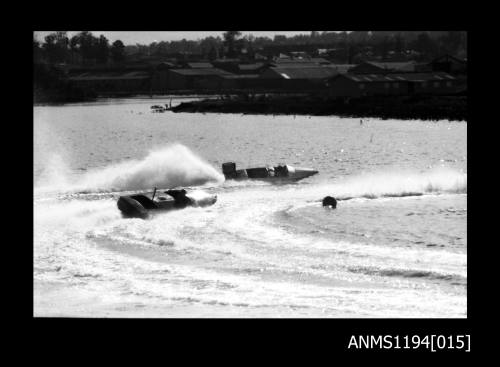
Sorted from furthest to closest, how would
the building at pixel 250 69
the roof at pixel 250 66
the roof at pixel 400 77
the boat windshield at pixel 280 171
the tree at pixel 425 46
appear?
the tree at pixel 425 46, the roof at pixel 250 66, the building at pixel 250 69, the roof at pixel 400 77, the boat windshield at pixel 280 171

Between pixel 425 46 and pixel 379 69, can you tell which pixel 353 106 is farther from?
pixel 425 46

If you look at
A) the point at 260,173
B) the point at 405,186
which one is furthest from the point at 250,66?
the point at 405,186

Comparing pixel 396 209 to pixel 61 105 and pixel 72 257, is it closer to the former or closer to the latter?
pixel 72 257

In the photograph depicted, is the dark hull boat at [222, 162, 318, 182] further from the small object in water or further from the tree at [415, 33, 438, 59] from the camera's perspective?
the tree at [415, 33, 438, 59]

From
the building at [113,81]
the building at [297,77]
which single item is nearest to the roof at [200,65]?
the building at [113,81]

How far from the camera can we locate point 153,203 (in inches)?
1272

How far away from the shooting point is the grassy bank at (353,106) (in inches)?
3998

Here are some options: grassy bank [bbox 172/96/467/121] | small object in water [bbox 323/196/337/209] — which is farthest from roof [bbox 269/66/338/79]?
small object in water [bbox 323/196/337/209]

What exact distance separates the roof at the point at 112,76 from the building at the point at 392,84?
39626 mm

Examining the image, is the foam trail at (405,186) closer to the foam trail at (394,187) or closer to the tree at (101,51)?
the foam trail at (394,187)

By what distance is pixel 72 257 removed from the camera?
26328 mm

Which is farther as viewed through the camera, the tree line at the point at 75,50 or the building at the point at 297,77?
the tree line at the point at 75,50
